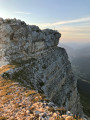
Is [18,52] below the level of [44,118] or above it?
above

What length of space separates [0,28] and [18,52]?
9.08 metres

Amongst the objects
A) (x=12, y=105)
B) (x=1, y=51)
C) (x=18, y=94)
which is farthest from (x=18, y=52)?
(x=12, y=105)

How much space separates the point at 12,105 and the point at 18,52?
23514 millimetres

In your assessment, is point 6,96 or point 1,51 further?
point 1,51

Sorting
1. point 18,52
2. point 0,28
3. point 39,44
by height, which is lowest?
point 18,52

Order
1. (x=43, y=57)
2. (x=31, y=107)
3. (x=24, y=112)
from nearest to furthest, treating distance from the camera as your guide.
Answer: (x=24, y=112) < (x=31, y=107) < (x=43, y=57)

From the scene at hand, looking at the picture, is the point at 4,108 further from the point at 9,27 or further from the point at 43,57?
the point at 43,57

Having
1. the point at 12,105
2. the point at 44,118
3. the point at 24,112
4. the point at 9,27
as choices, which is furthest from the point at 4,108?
the point at 9,27

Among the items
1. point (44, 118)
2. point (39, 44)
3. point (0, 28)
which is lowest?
point (44, 118)

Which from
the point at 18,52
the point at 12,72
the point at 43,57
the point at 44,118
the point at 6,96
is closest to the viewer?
the point at 44,118

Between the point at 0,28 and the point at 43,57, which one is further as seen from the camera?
the point at 43,57

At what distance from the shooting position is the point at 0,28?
103 ft

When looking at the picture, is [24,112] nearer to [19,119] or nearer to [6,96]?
[19,119]

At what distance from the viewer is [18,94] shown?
14.8m
